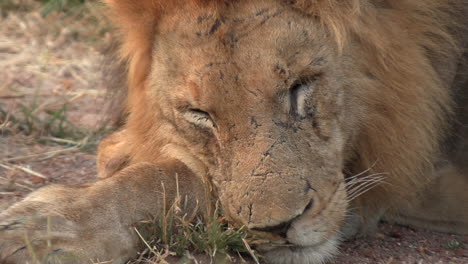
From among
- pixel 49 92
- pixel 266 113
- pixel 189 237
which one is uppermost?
pixel 266 113

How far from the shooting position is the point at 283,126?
2.71 m

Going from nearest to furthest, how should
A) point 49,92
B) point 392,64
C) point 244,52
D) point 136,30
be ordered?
point 244,52, point 392,64, point 136,30, point 49,92

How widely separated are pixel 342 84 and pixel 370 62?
0.17 meters

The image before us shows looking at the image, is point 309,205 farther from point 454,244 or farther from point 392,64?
point 454,244

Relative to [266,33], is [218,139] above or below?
below

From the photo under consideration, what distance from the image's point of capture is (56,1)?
658 cm

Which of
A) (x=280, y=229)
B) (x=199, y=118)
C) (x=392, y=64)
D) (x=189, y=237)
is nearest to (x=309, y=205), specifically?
(x=280, y=229)

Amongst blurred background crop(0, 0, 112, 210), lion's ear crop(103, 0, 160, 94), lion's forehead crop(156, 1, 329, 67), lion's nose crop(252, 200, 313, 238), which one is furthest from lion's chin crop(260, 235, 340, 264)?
blurred background crop(0, 0, 112, 210)

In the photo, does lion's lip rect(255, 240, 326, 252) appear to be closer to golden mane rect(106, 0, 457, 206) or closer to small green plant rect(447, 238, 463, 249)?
golden mane rect(106, 0, 457, 206)

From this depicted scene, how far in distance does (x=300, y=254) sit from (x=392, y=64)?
857mm

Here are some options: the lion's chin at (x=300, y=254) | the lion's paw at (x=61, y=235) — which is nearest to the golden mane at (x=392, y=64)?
the lion's chin at (x=300, y=254)

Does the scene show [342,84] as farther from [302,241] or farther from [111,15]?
[111,15]

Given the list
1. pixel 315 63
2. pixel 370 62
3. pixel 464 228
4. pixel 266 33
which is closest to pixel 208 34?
pixel 266 33

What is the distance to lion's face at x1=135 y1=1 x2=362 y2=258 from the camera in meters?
2.61
